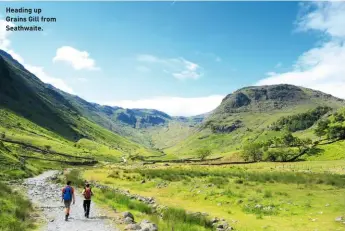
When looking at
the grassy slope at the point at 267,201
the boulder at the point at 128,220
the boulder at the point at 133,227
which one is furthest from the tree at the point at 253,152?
the boulder at the point at 133,227

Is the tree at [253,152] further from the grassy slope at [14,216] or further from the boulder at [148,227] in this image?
the boulder at [148,227]

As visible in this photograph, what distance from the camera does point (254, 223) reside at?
30.4 metres

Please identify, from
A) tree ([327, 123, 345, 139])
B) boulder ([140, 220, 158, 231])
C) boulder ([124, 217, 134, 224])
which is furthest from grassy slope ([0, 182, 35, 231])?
tree ([327, 123, 345, 139])

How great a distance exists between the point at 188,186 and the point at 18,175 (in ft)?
125

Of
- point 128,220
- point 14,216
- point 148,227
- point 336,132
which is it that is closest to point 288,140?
point 336,132

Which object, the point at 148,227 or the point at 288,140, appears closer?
the point at 148,227

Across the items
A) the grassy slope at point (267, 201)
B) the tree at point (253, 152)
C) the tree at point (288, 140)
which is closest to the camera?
the grassy slope at point (267, 201)

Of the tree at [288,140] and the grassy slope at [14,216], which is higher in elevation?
the tree at [288,140]

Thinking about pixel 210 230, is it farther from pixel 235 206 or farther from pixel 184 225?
pixel 235 206

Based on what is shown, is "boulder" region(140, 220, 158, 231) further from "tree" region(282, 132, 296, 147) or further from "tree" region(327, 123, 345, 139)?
"tree" region(327, 123, 345, 139)

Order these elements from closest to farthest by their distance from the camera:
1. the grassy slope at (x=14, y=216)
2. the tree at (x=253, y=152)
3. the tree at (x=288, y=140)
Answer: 1. the grassy slope at (x=14, y=216)
2. the tree at (x=253, y=152)
3. the tree at (x=288, y=140)

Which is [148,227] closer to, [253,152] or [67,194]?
[67,194]

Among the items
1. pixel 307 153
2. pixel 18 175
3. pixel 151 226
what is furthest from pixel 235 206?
pixel 307 153

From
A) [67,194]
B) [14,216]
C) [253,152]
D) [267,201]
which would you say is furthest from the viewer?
[253,152]
